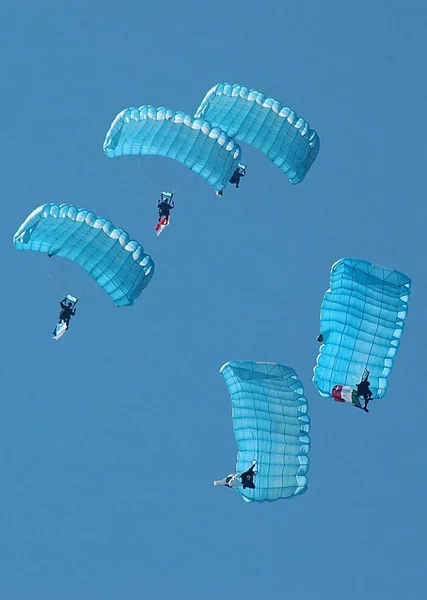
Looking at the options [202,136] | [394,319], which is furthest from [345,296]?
[202,136]

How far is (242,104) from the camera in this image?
4869 cm

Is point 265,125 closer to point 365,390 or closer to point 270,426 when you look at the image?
point 365,390

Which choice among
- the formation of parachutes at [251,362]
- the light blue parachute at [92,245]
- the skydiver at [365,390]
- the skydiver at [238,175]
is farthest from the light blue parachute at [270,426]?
the skydiver at [238,175]

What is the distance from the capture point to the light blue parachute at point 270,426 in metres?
44.8

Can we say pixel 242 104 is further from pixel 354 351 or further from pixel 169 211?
pixel 354 351

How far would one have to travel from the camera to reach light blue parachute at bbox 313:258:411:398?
45.5 m

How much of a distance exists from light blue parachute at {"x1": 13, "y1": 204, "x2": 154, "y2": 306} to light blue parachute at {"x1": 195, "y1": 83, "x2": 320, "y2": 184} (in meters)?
4.40

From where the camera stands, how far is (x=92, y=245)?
4534 centimetres

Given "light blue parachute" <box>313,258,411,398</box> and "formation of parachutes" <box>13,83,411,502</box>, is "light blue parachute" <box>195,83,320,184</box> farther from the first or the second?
"light blue parachute" <box>313,258,411,398</box>

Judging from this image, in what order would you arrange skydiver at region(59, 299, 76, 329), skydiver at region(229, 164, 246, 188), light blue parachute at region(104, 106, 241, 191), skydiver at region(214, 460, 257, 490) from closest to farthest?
1. skydiver at region(214, 460, 257, 490)
2. light blue parachute at region(104, 106, 241, 191)
3. skydiver at region(59, 299, 76, 329)
4. skydiver at region(229, 164, 246, 188)

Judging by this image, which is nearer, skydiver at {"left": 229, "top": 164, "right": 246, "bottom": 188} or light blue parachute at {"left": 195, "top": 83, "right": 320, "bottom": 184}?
light blue parachute at {"left": 195, "top": 83, "right": 320, "bottom": 184}

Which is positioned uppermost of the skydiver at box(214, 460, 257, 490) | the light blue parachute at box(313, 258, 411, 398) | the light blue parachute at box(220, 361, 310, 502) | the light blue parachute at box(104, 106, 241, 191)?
the light blue parachute at box(104, 106, 241, 191)

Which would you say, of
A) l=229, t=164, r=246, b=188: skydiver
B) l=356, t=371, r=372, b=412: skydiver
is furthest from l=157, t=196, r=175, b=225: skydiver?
l=356, t=371, r=372, b=412: skydiver

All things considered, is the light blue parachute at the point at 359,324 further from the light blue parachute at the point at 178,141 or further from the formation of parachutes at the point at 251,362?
the light blue parachute at the point at 178,141
